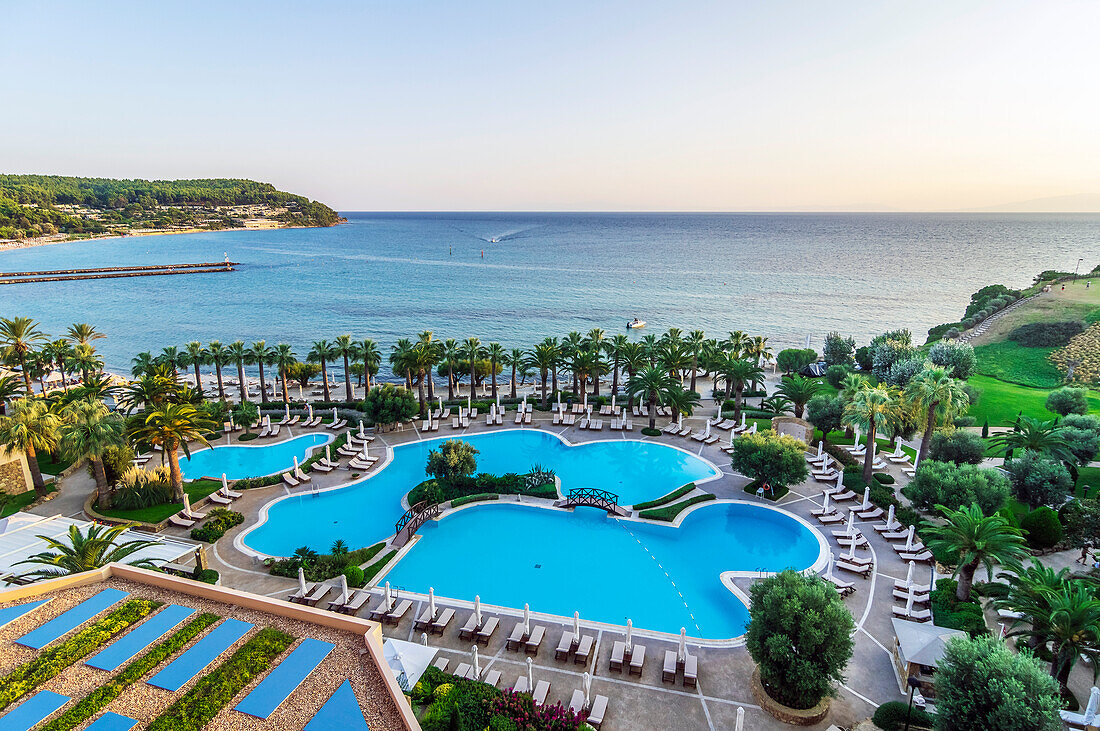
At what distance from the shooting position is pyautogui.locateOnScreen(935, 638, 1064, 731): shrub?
39.2 ft

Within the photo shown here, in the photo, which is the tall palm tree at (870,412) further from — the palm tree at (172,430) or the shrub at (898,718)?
the palm tree at (172,430)

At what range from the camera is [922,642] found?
1636 cm

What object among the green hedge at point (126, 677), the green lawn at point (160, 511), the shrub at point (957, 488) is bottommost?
the green lawn at point (160, 511)

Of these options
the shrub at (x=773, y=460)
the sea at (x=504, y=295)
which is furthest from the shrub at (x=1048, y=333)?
the shrub at (x=773, y=460)

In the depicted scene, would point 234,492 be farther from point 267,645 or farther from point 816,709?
point 816,709

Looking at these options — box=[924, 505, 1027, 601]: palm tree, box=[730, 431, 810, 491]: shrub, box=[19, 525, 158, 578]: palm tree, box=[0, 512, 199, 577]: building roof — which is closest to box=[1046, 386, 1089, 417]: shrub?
box=[730, 431, 810, 491]: shrub

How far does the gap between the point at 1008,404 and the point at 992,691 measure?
129 ft

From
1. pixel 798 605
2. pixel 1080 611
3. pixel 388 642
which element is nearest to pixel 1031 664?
pixel 1080 611

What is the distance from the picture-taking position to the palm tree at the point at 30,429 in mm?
26397

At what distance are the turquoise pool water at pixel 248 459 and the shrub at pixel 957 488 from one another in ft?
112

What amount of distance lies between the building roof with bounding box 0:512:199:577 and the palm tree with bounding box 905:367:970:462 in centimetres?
3472

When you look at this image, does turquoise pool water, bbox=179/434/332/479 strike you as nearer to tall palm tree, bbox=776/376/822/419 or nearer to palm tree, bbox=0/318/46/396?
palm tree, bbox=0/318/46/396

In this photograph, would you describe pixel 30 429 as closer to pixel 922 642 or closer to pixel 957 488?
pixel 922 642

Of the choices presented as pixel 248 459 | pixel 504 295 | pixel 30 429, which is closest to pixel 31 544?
pixel 30 429
